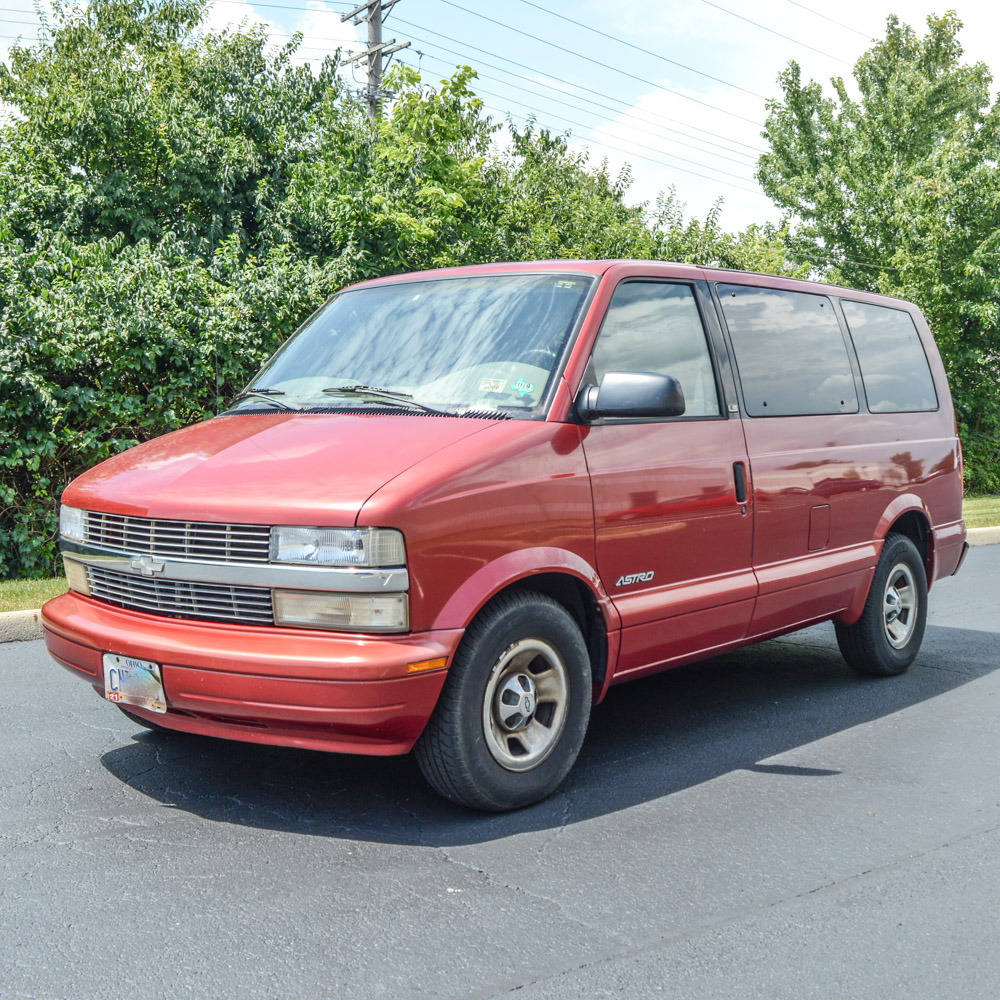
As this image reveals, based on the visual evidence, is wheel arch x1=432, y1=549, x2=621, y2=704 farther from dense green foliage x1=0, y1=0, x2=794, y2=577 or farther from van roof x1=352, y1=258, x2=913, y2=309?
dense green foliage x1=0, y1=0, x2=794, y2=577

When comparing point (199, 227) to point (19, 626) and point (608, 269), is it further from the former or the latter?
point (608, 269)

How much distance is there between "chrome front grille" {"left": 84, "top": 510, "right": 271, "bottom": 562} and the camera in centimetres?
385

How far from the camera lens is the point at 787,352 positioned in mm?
5750

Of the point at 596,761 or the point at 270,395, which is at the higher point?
the point at 270,395

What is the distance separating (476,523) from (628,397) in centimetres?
82

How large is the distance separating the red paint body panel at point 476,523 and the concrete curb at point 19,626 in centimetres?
307

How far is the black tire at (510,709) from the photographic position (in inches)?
156

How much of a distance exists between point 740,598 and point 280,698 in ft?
7.35

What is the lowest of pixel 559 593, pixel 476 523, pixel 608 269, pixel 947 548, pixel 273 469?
pixel 947 548

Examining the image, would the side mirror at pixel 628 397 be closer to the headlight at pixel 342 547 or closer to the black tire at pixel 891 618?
the headlight at pixel 342 547

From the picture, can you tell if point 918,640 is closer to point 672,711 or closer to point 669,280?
point 672,711

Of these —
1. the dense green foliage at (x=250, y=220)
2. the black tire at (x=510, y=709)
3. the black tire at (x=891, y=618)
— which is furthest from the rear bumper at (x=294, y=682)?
the dense green foliage at (x=250, y=220)

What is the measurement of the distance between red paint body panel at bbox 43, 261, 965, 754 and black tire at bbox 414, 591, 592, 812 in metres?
0.11

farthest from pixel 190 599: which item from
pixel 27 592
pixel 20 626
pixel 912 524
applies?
pixel 27 592
